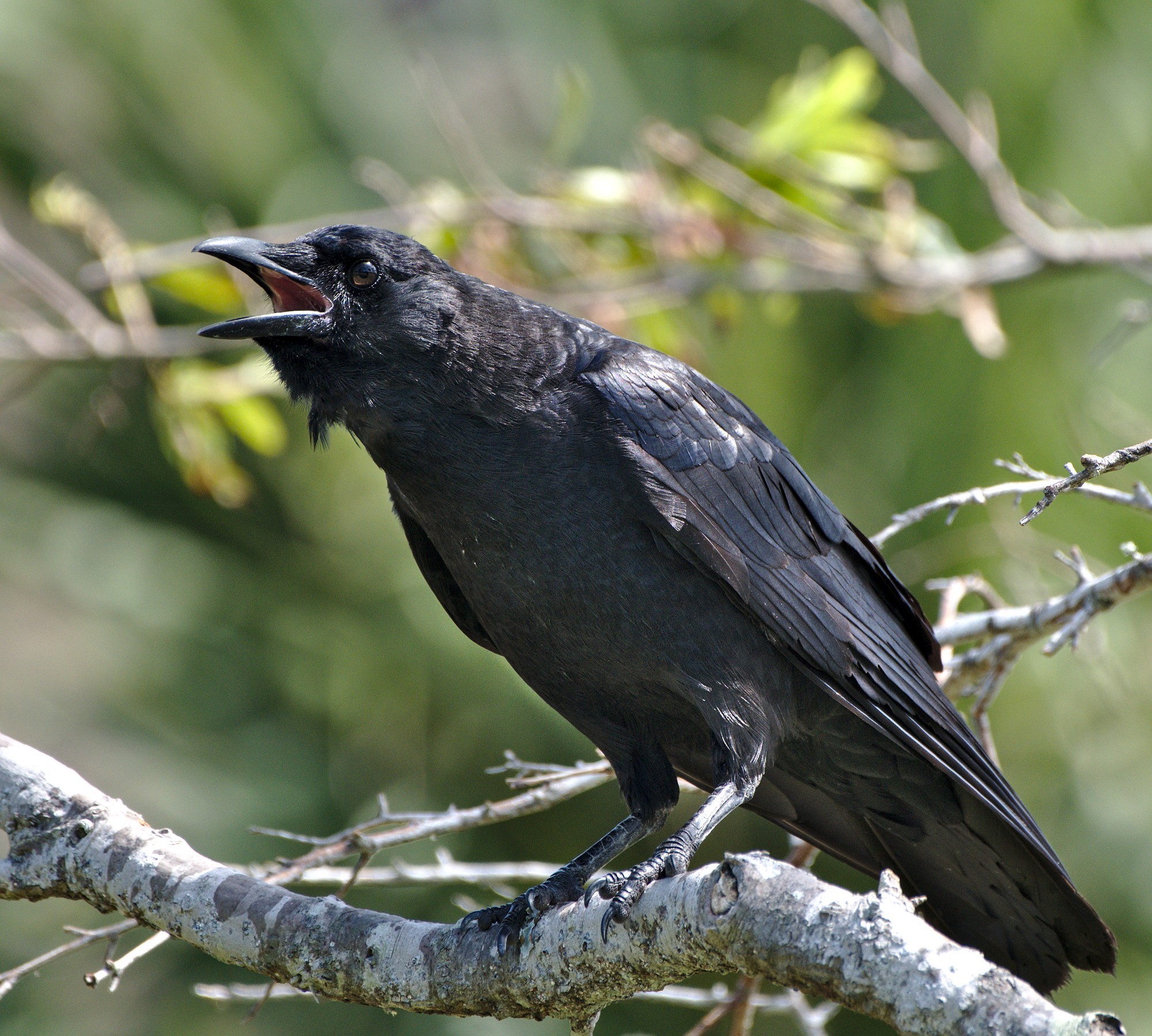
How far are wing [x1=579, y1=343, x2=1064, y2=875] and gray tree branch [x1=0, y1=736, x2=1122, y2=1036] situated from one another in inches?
36.7

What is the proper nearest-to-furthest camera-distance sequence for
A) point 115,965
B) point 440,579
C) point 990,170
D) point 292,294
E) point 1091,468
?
point 1091,468
point 115,965
point 292,294
point 440,579
point 990,170

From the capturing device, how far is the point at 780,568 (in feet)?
10.2

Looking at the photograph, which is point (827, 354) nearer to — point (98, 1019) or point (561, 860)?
point (561, 860)

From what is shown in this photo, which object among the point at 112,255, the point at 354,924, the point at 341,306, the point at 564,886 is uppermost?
the point at 112,255

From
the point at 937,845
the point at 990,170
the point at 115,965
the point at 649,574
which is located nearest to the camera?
the point at 115,965

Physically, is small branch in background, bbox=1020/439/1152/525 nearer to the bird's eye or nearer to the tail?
the tail

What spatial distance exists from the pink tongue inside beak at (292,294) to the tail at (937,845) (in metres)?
1.72

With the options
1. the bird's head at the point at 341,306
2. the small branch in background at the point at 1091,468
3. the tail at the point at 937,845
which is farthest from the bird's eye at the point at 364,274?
the small branch in background at the point at 1091,468

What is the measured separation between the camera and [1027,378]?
681 centimetres

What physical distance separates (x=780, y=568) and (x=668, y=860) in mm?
842

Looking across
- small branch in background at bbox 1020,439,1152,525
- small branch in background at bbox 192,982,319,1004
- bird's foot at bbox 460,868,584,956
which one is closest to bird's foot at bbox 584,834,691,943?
bird's foot at bbox 460,868,584,956

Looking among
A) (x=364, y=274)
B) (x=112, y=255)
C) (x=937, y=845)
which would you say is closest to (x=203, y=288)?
(x=112, y=255)

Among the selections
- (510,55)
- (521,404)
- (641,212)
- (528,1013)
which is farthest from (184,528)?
(528,1013)

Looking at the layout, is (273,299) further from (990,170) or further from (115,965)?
(990,170)
